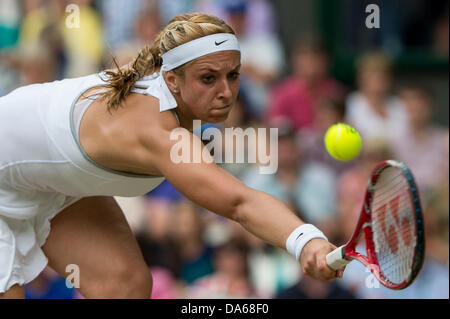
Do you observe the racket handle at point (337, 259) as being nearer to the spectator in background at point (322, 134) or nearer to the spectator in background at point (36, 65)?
the spectator in background at point (322, 134)

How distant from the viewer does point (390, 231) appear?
11.2 ft

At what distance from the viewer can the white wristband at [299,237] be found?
3281 mm

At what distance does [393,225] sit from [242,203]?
1.97 ft

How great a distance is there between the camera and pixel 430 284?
6215mm

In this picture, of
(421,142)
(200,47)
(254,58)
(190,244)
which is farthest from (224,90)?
(254,58)

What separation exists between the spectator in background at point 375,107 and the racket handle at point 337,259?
4.20 meters

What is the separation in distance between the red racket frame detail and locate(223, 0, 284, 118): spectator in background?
4.22 m

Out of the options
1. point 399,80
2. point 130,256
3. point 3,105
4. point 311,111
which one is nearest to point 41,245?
point 130,256

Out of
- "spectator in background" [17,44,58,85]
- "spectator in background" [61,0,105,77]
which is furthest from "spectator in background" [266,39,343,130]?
"spectator in background" [17,44,58,85]

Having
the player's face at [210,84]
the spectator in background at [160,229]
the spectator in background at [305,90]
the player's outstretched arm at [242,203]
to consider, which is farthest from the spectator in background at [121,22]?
the player's outstretched arm at [242,203]

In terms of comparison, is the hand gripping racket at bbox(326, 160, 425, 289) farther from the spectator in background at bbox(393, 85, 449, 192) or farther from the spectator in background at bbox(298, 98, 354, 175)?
the spectator in background at bbox(393, 85, 449, 192)

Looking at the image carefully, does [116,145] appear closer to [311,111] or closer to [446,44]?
[311,111]

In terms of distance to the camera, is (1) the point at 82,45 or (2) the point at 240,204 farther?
(1) the point at 82,45

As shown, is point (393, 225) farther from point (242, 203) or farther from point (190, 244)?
point (190, 244)
